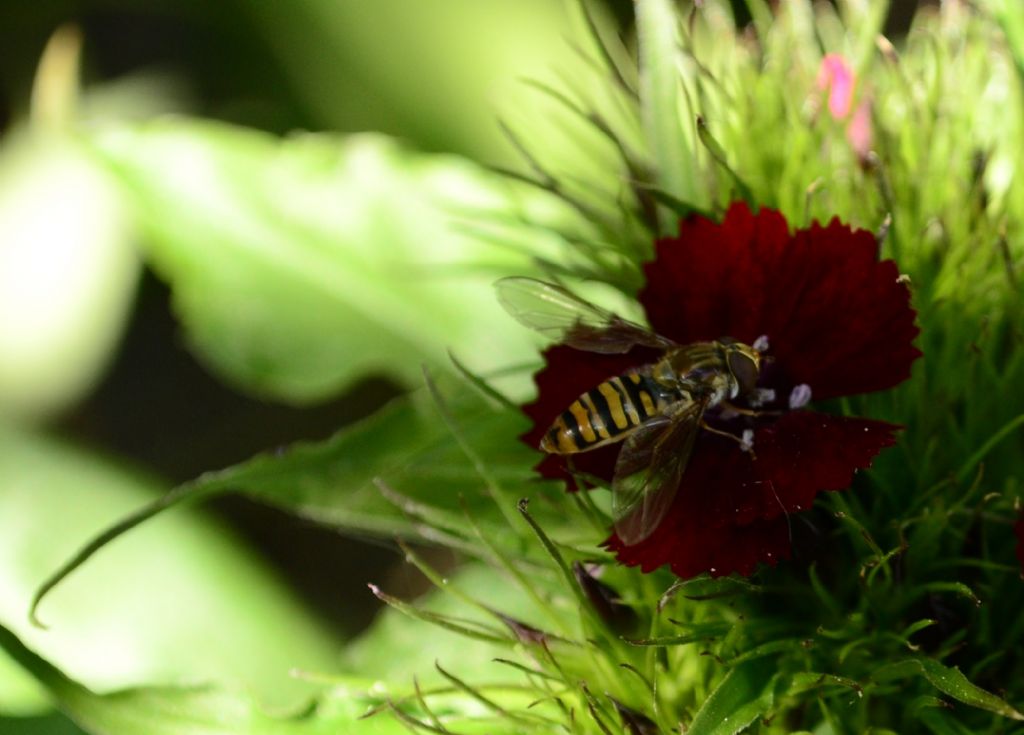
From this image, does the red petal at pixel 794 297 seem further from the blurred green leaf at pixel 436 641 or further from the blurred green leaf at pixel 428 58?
the blurred green leaf at pixel 428 58

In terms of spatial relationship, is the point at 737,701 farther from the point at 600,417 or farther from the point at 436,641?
the point at 436,641

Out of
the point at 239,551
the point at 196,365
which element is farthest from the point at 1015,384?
the point at 196,365

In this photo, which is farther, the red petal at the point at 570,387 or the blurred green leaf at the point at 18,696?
the blurred green leaf at the point at 18,696

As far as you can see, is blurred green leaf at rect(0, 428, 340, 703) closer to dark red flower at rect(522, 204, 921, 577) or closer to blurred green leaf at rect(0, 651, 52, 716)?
blurred green leaf at rect(0, 651, 52, 716)

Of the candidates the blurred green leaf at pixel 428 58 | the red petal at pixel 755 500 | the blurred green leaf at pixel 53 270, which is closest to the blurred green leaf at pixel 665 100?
Answer: the red petal at pixel 755 500

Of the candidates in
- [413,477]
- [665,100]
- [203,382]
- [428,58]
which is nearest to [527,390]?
[413,477]
